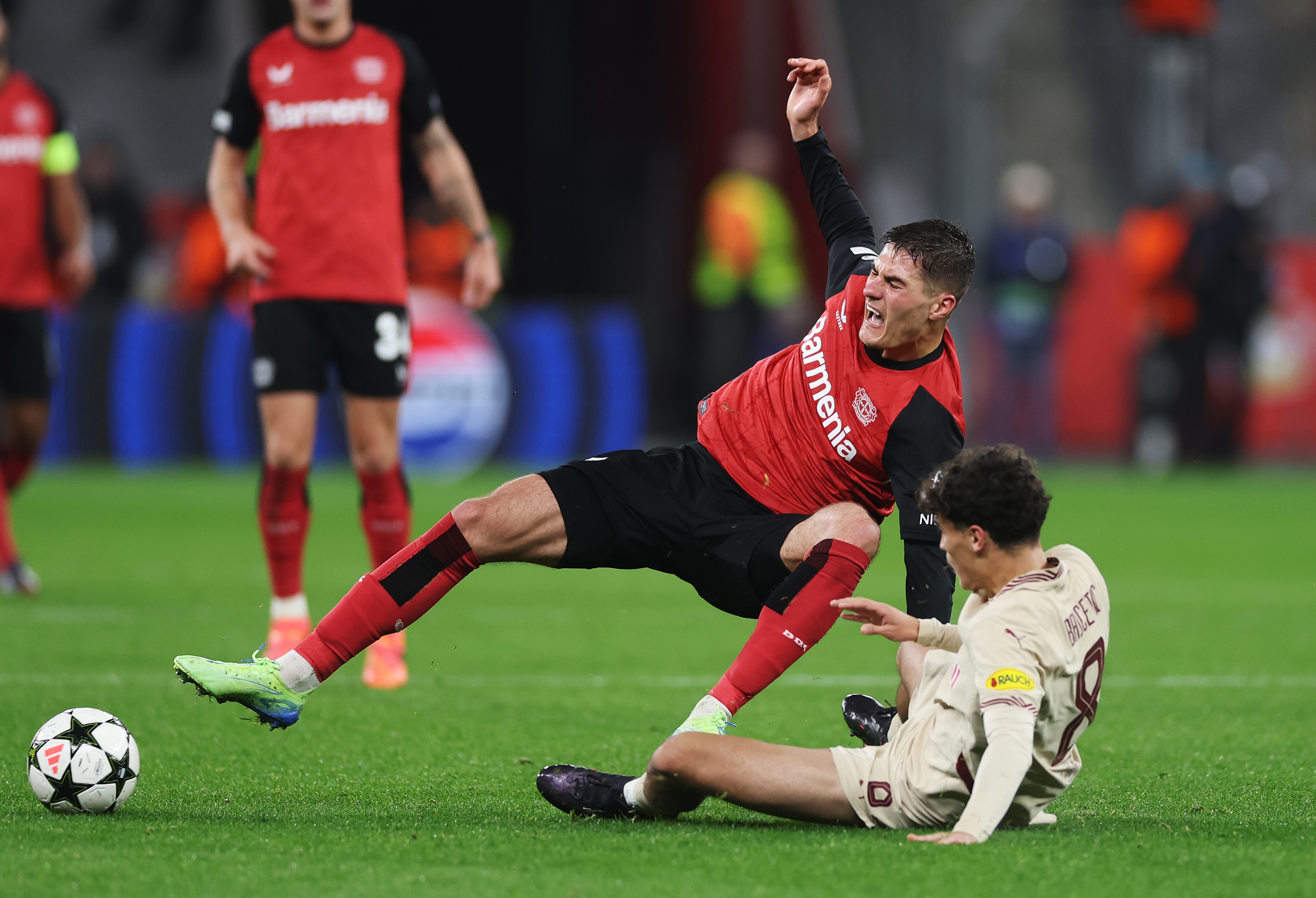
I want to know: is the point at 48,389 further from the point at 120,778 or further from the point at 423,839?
the point at 423,839

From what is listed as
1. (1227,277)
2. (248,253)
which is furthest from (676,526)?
(1227,277)

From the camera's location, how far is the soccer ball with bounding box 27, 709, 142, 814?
13.4 ft

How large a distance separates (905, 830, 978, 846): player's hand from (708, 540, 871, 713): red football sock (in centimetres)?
62

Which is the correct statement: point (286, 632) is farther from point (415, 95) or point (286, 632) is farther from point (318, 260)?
point (415, 95)

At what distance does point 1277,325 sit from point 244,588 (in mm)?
11781

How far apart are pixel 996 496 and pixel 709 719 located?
84 centimetres

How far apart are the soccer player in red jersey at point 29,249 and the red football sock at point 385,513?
280 cm

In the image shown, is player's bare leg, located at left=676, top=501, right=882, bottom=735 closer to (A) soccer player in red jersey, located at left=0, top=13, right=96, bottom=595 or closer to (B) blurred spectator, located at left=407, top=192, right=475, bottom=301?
(A) soccer player in red jersey, located at left=0, top=13, right=96, bottom=595

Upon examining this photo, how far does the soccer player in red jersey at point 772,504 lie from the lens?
4.29 metres

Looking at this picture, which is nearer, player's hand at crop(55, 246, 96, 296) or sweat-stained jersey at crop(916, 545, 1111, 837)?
sweat-stained jersey at crop(916, 545, 1111, 837)

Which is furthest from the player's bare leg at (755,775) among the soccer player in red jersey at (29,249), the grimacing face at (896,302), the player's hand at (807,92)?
the soccer player in red jersey at (29,249)

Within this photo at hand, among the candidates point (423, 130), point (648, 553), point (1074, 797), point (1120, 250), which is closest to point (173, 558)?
point (423, 130)

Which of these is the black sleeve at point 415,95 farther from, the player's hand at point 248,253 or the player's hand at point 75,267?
the player's hand at point 75,267

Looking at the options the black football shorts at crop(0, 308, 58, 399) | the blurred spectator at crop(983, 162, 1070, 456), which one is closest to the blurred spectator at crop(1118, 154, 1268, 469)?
the blurred spectator at crop(983, 162, 1070, 456)
